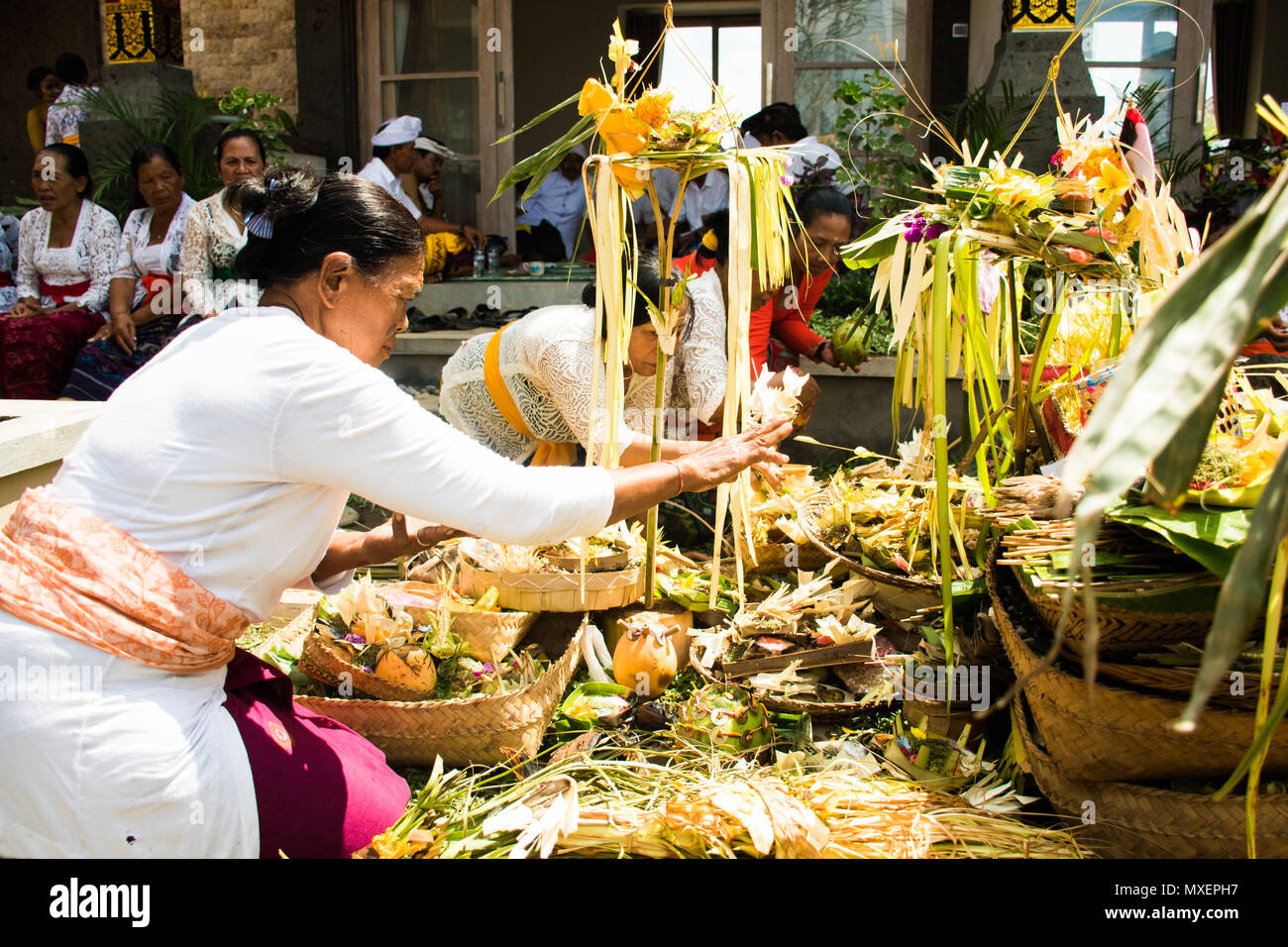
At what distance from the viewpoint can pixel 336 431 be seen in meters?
1.50

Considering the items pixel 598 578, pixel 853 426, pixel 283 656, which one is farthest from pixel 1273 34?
pixel 283 656

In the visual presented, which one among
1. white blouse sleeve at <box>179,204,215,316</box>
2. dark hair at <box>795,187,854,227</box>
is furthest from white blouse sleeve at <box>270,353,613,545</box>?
white blouse sleeve at <box>179,204,215,316</box>

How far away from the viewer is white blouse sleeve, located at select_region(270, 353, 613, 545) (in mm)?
1497

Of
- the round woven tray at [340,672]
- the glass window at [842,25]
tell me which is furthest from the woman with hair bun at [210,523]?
the glass window at [842,25]

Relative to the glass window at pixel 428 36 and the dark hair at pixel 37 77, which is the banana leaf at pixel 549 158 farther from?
the dark hair at pixel 37 77

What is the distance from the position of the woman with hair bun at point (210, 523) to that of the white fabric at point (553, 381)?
3.89 feet

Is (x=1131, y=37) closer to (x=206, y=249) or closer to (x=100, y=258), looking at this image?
(x=206, y=249)

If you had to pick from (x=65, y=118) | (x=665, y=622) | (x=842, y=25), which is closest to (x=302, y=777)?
(x=665, y=622)

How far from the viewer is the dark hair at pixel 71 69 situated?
6.82 metres

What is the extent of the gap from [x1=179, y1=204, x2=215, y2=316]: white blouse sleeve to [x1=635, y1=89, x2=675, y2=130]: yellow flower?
3.10 meters

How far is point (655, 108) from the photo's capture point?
72.7 inches

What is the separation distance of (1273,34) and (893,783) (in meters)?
8.50

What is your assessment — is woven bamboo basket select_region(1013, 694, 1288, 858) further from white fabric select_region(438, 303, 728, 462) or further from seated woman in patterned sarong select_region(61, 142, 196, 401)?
seated woman in patterned sarong select_region(61, 142, 196, 401)
